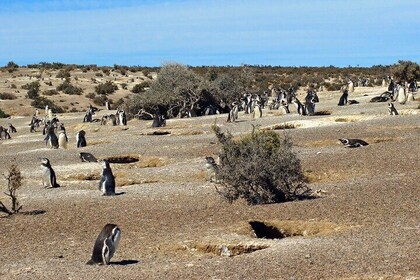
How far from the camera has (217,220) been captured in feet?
41.3

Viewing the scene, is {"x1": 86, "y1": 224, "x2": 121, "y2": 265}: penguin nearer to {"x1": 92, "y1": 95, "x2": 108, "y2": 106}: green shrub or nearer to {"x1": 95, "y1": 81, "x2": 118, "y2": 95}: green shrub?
{"x1": 92, "y1": 95, "x2": 108, "y2": 106}: green shrub

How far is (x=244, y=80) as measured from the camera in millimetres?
48188

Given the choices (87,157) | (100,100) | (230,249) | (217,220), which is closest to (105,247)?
(230,249)

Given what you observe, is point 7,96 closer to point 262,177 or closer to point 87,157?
point 87,157

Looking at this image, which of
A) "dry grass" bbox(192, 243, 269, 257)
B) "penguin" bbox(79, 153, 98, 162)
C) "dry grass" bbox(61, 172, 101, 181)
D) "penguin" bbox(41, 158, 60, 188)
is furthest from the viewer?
"penguin" bbox(79, 153, 98, 162)

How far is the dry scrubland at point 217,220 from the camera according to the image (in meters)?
9.24

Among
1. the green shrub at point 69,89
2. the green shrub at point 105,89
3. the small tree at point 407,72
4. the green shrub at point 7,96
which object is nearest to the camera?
the small tree at point 407,72

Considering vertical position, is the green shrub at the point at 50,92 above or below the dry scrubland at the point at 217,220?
above

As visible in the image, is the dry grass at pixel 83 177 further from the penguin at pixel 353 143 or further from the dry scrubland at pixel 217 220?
the penguin at pixel 353 143

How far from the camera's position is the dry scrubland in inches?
364

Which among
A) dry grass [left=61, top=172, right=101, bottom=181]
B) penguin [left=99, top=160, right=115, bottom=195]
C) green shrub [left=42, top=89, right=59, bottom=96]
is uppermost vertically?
green shrub [left=42, top=89, right=59, bottom=96]

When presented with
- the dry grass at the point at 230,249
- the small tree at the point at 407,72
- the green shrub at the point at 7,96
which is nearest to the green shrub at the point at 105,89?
the green shrub at the point at 7,96

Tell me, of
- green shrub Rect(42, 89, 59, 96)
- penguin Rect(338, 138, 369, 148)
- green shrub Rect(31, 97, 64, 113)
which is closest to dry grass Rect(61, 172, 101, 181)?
penguin Rect(338, 138, 369, 148)

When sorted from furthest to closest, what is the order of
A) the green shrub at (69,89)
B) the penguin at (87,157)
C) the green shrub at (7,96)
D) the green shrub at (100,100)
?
the green shrub at (69,89) → the green shrub at (7,96) → the green shrub at (100,100) → the penguin at (87,157)
